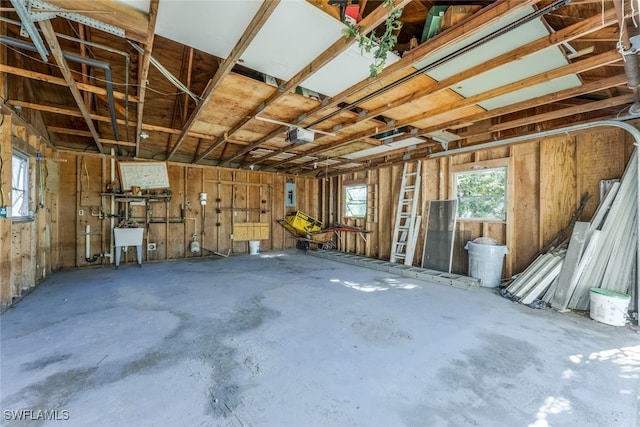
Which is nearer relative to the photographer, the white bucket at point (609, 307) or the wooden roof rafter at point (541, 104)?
the wooden roof rafter at point (541, 104)

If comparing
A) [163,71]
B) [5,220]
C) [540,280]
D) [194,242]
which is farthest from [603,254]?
[194,242]

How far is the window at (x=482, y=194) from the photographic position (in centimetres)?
484

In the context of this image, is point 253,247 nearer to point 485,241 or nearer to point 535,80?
point 485,241

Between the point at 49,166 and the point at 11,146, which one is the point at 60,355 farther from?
the point at 49,166

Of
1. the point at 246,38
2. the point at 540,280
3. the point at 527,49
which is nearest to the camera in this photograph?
the point at 246,38

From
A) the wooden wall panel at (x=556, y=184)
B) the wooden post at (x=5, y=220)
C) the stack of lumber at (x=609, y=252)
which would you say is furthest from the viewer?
the wooden wall panel at (x=556, y=184)

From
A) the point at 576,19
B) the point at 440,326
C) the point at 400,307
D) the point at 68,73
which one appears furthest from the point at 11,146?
the point at 576,19

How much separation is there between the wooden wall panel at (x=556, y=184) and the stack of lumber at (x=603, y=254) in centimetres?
45

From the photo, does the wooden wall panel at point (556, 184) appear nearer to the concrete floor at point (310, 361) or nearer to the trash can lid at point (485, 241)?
the trash can lid at point (485, 241)

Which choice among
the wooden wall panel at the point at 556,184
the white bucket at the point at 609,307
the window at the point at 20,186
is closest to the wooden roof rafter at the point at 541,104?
the wooden wall panel at the point at 556,184

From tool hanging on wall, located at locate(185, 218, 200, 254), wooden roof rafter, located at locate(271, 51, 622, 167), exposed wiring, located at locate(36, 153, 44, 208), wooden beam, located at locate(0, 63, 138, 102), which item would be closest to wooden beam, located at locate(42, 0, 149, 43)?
wooden beam, located at locate(0, 63, 138, 102)

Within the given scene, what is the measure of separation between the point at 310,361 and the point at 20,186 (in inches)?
198

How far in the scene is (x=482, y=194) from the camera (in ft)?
16.8

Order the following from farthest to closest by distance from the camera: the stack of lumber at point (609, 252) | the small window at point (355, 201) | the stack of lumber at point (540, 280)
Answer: the small window at point (355, 201) < the stack of lumber at point (540, 280) < the stack of lumber at point (609, 252)
